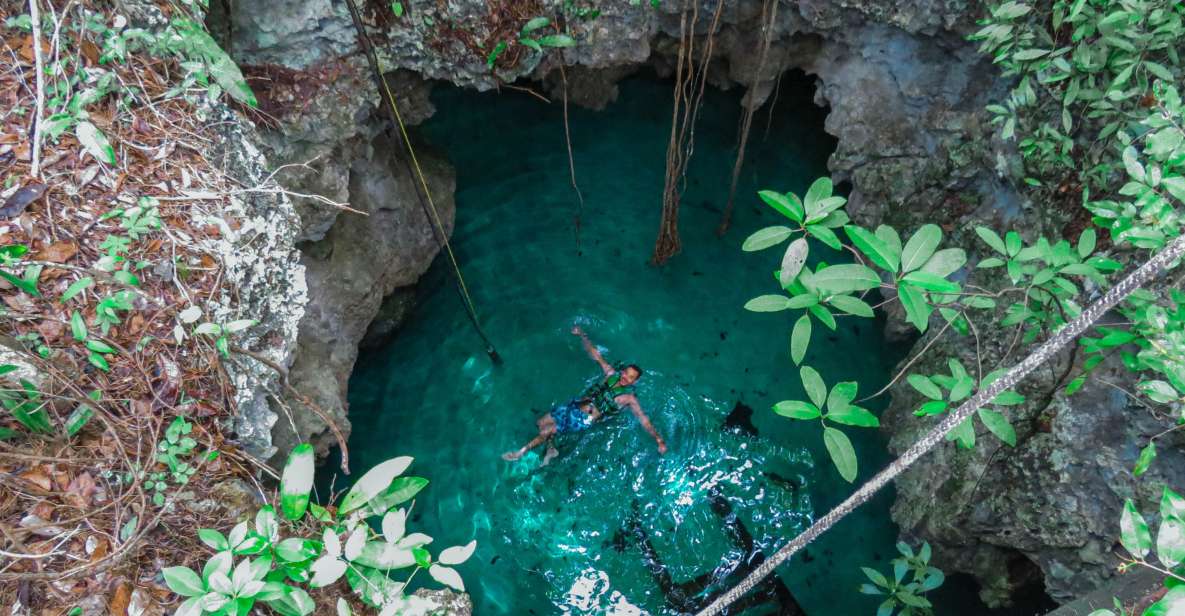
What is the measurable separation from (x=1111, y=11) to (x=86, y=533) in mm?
4223

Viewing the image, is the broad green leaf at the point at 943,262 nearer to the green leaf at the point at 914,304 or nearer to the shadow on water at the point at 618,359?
the green leaf at the point at 914,304

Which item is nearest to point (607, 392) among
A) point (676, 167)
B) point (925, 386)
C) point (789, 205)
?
point (676, 167)

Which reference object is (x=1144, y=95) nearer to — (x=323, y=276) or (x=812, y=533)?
(x=812, y=533)

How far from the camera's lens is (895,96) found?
4070 mm

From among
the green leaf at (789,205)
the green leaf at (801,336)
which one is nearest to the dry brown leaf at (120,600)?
the green leaf at (801,336)

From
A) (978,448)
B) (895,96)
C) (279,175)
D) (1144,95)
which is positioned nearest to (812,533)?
(978,448)

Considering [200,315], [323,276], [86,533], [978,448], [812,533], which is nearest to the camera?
[812,533]

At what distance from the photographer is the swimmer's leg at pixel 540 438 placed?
4.25 m

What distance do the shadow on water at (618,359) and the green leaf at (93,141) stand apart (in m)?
2.37

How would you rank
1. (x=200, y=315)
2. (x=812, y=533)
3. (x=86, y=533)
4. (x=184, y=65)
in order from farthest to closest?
(x=184, y=65) < (x=200, y=315) < (x=86, y=533) < (x=812, y=533)

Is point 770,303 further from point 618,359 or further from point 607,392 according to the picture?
point 618,359

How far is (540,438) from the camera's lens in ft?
14.0

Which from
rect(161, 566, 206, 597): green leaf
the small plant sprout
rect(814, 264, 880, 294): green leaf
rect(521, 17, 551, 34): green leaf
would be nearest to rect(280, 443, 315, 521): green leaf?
the small plant sprout

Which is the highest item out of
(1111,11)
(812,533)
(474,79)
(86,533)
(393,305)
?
(1111,11)
